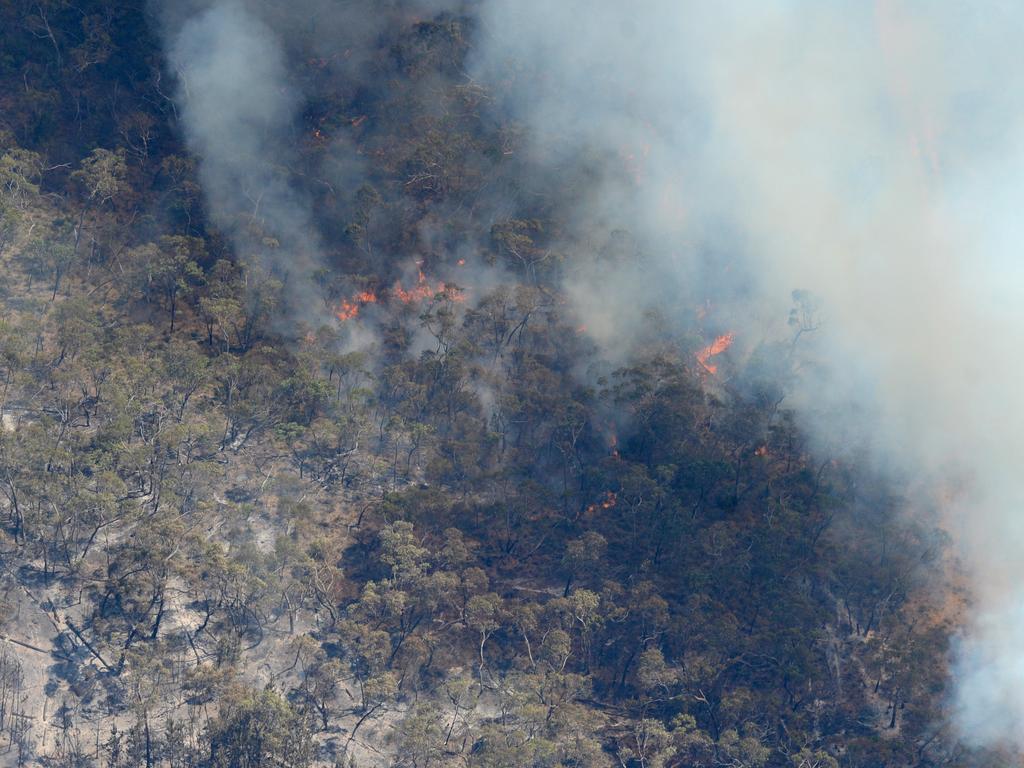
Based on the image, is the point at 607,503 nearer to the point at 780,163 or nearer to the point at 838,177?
the point at 780,163

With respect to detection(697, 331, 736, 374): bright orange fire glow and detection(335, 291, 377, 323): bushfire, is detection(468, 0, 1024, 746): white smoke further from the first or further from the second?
detection(335, 291, 377, 323): bushfire

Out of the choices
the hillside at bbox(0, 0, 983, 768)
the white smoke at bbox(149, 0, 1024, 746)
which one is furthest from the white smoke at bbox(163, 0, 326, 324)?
the hillside at bbox(0, 0, 983, 768)

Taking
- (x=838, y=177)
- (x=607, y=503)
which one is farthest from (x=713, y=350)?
(x=838, y=177)

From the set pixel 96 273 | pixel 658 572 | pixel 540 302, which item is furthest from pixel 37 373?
pixel 658 572

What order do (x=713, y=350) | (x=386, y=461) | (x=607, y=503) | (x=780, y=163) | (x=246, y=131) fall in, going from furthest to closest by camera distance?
(x=780, y=163) → (x=246, y=131) → (x=713, y=350) → (x=386, y=461) → (x=607, y=503)

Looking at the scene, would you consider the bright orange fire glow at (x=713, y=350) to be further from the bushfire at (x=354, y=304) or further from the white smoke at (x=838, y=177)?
the bushfire at (x=354, y=304)
